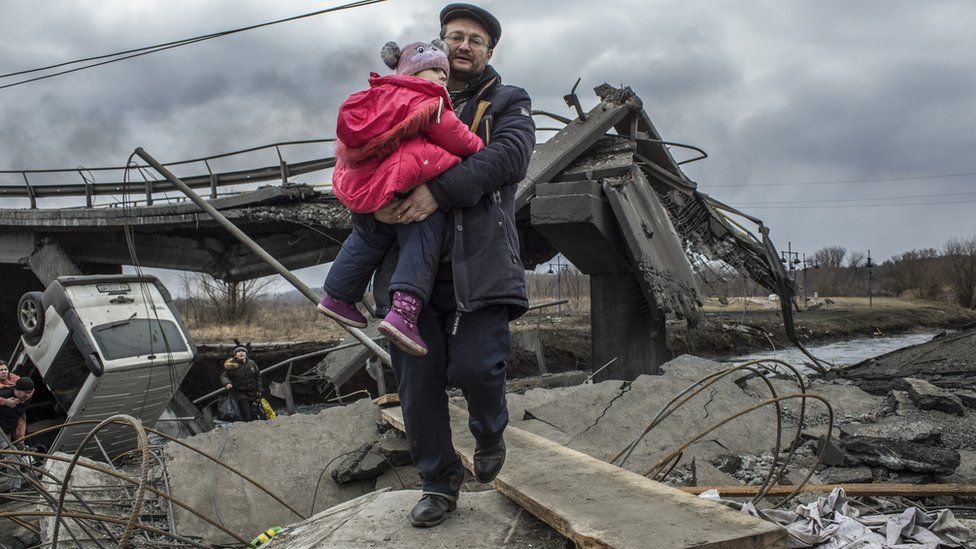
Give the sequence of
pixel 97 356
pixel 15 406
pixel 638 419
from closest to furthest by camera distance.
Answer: pixel 638 419 < pixel 15 406 < pixel 97 356

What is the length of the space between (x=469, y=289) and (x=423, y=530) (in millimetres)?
888

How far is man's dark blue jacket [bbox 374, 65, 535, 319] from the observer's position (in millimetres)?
2602

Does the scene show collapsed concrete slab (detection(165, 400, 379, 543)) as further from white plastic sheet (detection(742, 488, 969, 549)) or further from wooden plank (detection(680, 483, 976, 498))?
white plastic sheet (detection(742, 488, 969, 549))

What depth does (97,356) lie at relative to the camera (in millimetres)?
10570

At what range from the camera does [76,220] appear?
15.7 m

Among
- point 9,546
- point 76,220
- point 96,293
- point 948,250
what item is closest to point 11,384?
point 96,293

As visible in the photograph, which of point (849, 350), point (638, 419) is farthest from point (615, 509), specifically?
point (849, 350)

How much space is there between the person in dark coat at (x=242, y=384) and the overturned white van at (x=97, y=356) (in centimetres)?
92

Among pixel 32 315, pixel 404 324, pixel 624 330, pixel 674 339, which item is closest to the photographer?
pixel 404 324

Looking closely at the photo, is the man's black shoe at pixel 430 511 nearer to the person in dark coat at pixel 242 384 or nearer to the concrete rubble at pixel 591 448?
the concrete rubble at pixel 591 448

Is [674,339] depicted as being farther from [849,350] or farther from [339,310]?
[339,310]

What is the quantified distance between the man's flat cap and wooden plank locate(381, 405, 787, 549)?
181 centimetres

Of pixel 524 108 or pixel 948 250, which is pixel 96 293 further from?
pixel 948 250

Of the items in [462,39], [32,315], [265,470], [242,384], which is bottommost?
[242,384]
